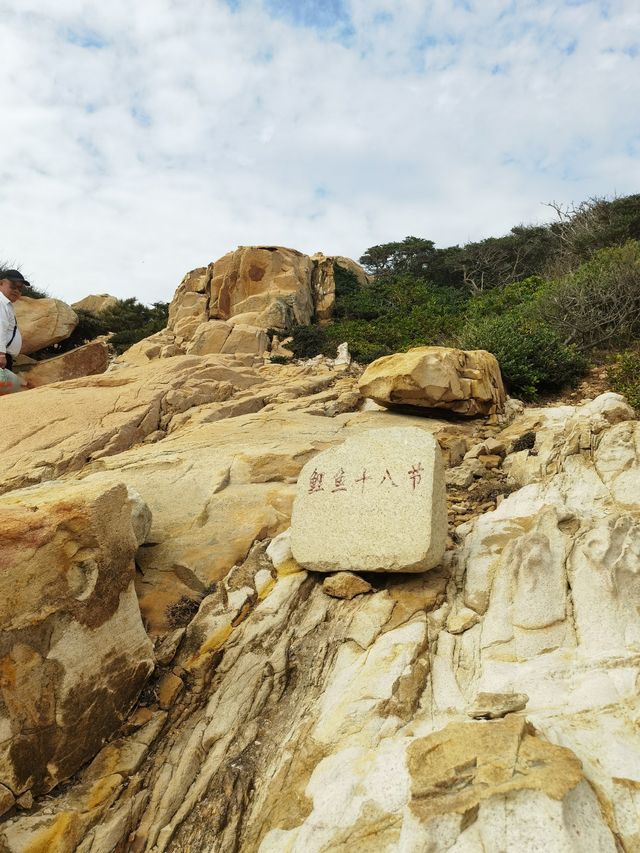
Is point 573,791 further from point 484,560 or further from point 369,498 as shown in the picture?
point 369,498

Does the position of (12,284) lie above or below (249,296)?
below

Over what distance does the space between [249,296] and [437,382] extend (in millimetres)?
12612

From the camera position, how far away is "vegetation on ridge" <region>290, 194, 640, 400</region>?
11.3 m

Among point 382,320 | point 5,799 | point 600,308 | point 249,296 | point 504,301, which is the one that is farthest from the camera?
point 249,296

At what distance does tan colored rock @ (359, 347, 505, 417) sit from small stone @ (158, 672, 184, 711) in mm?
5965

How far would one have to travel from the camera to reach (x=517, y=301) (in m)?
18.6

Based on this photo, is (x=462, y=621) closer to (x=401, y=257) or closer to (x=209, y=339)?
(x=209, y=339)

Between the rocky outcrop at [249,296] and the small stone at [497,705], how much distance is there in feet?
46.3

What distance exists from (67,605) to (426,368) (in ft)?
21.5

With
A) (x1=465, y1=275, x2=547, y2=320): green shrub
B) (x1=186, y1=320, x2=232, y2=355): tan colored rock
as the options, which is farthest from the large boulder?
(x1=465, y1=275, x2=547, y2=320): green shrub

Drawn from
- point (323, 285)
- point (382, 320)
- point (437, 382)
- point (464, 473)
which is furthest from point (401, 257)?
point (464, 473)

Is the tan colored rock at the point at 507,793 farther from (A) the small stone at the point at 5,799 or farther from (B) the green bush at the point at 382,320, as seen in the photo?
(B) the green bush at the point at 382,320

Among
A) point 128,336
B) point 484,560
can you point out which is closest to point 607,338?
point 484,560

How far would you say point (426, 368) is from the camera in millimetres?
8984
